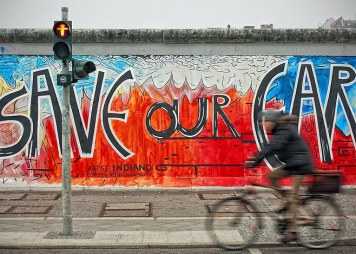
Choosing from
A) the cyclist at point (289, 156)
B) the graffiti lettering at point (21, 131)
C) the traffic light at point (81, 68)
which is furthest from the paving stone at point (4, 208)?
the cyclist at point (289, 156)

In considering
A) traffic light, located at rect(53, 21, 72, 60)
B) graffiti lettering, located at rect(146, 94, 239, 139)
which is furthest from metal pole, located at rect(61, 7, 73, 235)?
graffiti lettering, located at rect(146, 94, 239, 139)

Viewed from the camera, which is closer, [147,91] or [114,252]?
[114,252]

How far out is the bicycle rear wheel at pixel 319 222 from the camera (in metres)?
6.56

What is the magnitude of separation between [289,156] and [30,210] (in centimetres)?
537

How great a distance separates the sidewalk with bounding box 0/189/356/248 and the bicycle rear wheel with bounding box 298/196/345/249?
0.40m

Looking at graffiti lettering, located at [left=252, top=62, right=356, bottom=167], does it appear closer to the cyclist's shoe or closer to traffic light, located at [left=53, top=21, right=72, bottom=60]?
the cyclist's shoe

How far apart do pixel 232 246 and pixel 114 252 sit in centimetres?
166

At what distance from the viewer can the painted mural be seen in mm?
11359

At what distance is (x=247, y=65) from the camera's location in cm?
1153

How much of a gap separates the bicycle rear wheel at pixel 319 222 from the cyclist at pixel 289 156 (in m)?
0.21

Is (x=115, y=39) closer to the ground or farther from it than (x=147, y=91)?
farther from it

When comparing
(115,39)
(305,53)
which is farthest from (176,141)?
(305,53)

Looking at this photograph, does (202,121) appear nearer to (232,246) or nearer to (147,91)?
(147,91)

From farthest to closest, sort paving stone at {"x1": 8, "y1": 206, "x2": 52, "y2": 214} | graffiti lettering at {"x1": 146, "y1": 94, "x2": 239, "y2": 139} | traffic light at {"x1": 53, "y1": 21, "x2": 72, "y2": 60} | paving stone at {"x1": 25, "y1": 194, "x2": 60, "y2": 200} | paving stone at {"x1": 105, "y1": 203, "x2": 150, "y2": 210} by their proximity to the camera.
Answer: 1. graffiti lettering at {"x1": 146, "y1": 94, "x2": 239, "y2": 139}
2. paving stone at {"x1": 25, "y1": 194, "x2": 60, "y2": 200}
3. paving stone at {"x1": 105, "y1": 203, "x2": 150, "y2": 210}
4. paving stone at {"x1": 8, "y1": 206, "x2": 52, "y2": 214}
5. traffic light at {"x1": 53, "y1": 21, "x2": 72, "y2": 60}
